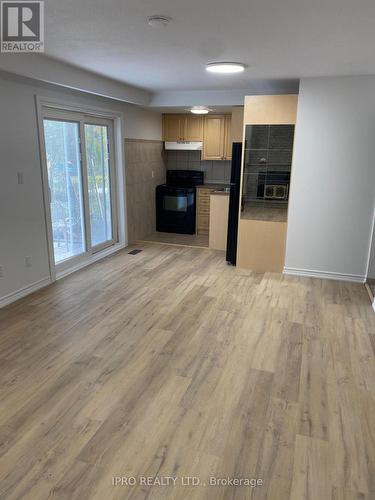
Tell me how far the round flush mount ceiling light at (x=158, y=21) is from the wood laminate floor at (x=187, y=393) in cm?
235

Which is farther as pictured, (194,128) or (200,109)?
(194,128)

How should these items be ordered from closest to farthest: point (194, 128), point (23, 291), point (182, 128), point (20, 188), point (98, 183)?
point (20, 188) < point (23, 291) < point (98, 183) < point (194, 128) < point (182, 128)

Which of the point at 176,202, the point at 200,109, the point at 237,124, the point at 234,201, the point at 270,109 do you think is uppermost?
the point at 200,109

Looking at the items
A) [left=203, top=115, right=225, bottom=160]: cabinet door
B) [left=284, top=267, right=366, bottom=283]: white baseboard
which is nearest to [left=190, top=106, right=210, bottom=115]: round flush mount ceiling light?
[left=203, top=115, right=225, bottom=160]: cabinet door

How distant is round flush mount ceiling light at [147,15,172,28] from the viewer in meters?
2.24

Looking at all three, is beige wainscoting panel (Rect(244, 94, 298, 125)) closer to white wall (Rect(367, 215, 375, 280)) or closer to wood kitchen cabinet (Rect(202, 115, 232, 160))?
white wall (Rect(367, 215, 375, 280))

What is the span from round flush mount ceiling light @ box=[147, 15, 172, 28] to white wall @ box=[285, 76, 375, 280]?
2.40 metres

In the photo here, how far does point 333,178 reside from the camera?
4289 millimetres

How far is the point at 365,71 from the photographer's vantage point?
147 inches

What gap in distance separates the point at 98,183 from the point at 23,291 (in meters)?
2.11

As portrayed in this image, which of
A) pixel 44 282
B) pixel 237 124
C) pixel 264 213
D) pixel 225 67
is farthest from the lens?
pixel 237 124

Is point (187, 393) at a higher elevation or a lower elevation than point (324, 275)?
lower

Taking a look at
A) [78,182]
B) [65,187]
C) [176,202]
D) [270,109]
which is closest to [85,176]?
[78,182]
